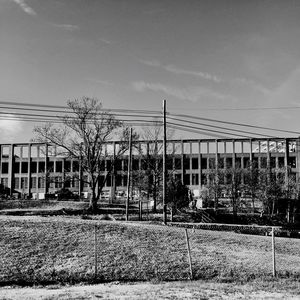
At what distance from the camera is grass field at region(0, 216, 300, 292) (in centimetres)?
1561

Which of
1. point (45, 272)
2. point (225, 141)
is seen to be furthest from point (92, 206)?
point (225, 141)

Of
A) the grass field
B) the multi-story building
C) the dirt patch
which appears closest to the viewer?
the dirt patch

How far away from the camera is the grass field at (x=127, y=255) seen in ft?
51.2

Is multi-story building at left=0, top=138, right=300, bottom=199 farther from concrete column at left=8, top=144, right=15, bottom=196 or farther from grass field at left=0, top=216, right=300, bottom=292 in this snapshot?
grass field at left=0, top=216, right=300, bottom=292

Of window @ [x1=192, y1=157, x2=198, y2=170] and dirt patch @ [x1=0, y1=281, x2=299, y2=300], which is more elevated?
window @ [x1=192, y1=157, x2=198, y2=170]

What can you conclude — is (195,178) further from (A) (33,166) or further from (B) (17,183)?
(B) (17,183)

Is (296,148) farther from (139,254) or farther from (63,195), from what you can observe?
(139,254)

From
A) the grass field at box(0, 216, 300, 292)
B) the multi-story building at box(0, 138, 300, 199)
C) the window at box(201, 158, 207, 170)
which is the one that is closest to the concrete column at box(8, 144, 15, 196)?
the multi-story building at box(0, 138, 300, 199)

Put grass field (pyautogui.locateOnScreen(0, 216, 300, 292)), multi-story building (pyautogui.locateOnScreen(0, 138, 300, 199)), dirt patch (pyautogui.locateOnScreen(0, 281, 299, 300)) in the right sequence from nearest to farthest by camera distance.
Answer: dirt patch (pyautogui.locateOnScreen(0, 281, 299, 300))
grass field (pyautogui.locateOnScreen(0, 216, 300, 292))
multi-story building (pyautogui.locateOnScreen(0, 138, 300, 199))

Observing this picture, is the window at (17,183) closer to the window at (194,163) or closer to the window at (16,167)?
the window at (16,167)

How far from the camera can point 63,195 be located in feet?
220

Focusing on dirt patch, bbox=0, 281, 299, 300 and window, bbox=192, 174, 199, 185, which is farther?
window, bbox=192, 174, 199, 185

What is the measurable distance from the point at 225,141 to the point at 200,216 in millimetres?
51369

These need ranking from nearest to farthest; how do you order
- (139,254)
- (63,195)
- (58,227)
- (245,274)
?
1. (245,274)
2. (139,254)
3. (58,227)
4. (63,195)
